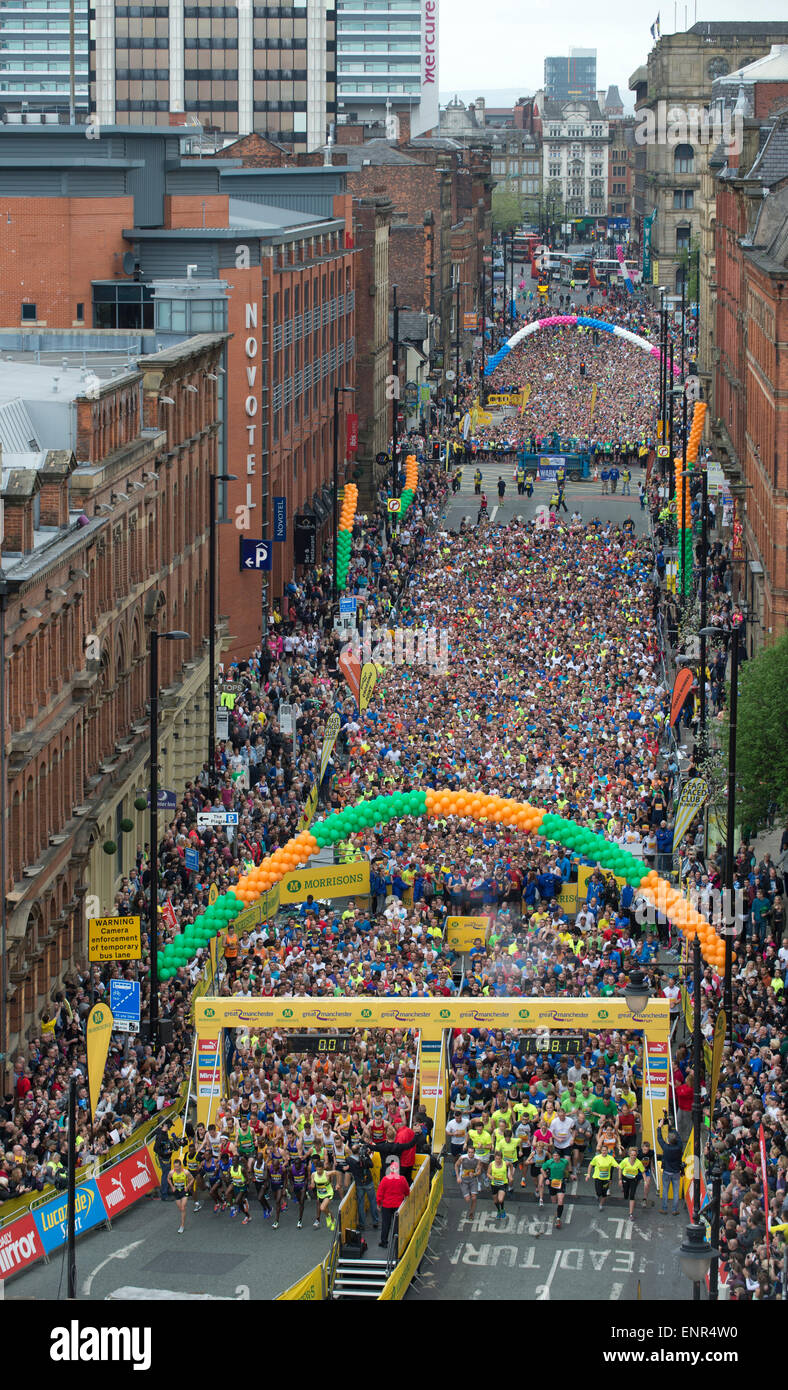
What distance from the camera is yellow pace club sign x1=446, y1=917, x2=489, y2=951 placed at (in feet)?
130

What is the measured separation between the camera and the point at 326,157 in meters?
108

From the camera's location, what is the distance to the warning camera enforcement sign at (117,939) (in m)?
34.3

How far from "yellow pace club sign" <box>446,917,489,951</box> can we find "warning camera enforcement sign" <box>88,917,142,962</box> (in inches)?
277

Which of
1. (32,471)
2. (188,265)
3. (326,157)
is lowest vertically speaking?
(32,471)

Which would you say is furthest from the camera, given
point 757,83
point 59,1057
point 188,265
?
point 757,83

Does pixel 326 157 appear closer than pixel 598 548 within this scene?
No

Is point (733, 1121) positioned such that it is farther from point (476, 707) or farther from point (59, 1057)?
point (476, 707)

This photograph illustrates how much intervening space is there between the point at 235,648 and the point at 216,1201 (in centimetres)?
3683

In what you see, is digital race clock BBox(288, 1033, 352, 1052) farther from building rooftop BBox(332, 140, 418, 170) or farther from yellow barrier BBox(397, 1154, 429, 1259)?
building rooftop BBox(332, 140, 418, 170)

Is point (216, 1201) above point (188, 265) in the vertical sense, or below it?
below

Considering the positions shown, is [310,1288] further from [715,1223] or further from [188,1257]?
[715,1223]

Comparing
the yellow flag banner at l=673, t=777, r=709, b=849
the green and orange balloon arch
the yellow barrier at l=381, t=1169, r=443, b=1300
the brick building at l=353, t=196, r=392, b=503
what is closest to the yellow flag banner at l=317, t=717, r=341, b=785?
the yellow flag banner at l=673, t=777, r=709, b=849

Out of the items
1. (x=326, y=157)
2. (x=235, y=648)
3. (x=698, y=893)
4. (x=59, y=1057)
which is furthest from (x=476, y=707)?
(x=326, y=157)

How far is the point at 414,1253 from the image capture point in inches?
1078
